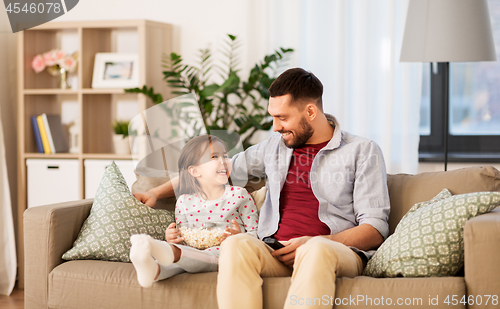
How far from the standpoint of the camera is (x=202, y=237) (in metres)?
1.65

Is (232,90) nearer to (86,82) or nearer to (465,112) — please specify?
(86,82)

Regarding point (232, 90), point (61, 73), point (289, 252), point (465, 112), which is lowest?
point (289, 252)

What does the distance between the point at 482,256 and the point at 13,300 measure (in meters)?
2.35

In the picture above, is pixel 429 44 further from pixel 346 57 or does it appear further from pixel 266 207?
pixel 266 207

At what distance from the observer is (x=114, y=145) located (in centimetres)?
291

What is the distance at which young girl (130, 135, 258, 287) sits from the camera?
1604mm

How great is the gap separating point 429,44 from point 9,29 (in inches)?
95.4

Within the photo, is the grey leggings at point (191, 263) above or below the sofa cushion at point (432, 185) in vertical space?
below

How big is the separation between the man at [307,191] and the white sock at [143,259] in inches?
8.0

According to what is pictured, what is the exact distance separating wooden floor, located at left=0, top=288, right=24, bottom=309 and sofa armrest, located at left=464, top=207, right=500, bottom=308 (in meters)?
2.16

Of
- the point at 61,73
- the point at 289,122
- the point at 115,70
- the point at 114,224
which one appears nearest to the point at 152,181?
the point at 114,224

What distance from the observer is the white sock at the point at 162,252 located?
1354mm

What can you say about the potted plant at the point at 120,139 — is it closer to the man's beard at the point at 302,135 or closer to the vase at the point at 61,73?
the vase at the point at 61,73

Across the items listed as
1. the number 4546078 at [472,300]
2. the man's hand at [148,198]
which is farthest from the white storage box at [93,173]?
the number 4546078 at [472,300]
